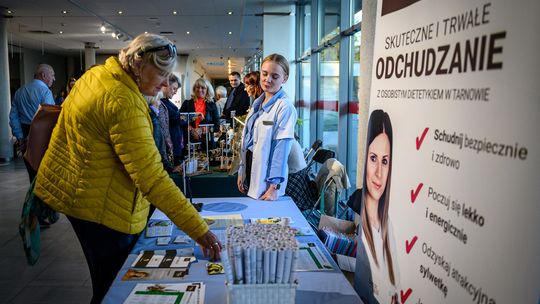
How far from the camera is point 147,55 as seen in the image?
5.79 feet

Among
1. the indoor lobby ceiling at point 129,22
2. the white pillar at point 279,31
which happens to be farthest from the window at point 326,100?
the indoor lobby ceiling at point 129,22

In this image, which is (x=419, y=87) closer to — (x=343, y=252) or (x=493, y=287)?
(x=493, y=287)

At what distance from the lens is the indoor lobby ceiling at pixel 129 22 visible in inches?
385

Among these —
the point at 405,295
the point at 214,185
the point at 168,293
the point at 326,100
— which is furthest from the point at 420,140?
the point at 326,100

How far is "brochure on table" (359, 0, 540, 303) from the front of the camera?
813mm

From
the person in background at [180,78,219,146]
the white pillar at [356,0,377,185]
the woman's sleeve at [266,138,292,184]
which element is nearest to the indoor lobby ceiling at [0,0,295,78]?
the person in background at [180,78,219,146]

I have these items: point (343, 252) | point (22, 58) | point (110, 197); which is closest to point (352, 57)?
point (343, 252)

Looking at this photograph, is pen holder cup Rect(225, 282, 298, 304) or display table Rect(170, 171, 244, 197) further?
display table Rect(170, 171, 244, 197)

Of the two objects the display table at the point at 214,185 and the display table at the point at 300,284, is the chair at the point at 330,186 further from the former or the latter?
the display table at the point at 300,284

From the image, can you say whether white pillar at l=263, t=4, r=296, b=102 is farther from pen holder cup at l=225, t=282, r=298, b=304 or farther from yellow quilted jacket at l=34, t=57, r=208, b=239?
pen holder cup at l=225, t=282, r=298, b=304

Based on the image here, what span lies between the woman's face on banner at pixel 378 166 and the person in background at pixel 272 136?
1244 millimetres

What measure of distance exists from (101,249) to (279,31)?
27.7 ft

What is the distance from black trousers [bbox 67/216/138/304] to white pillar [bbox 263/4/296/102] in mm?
7948

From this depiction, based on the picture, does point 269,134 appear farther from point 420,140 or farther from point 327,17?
point 327,17
